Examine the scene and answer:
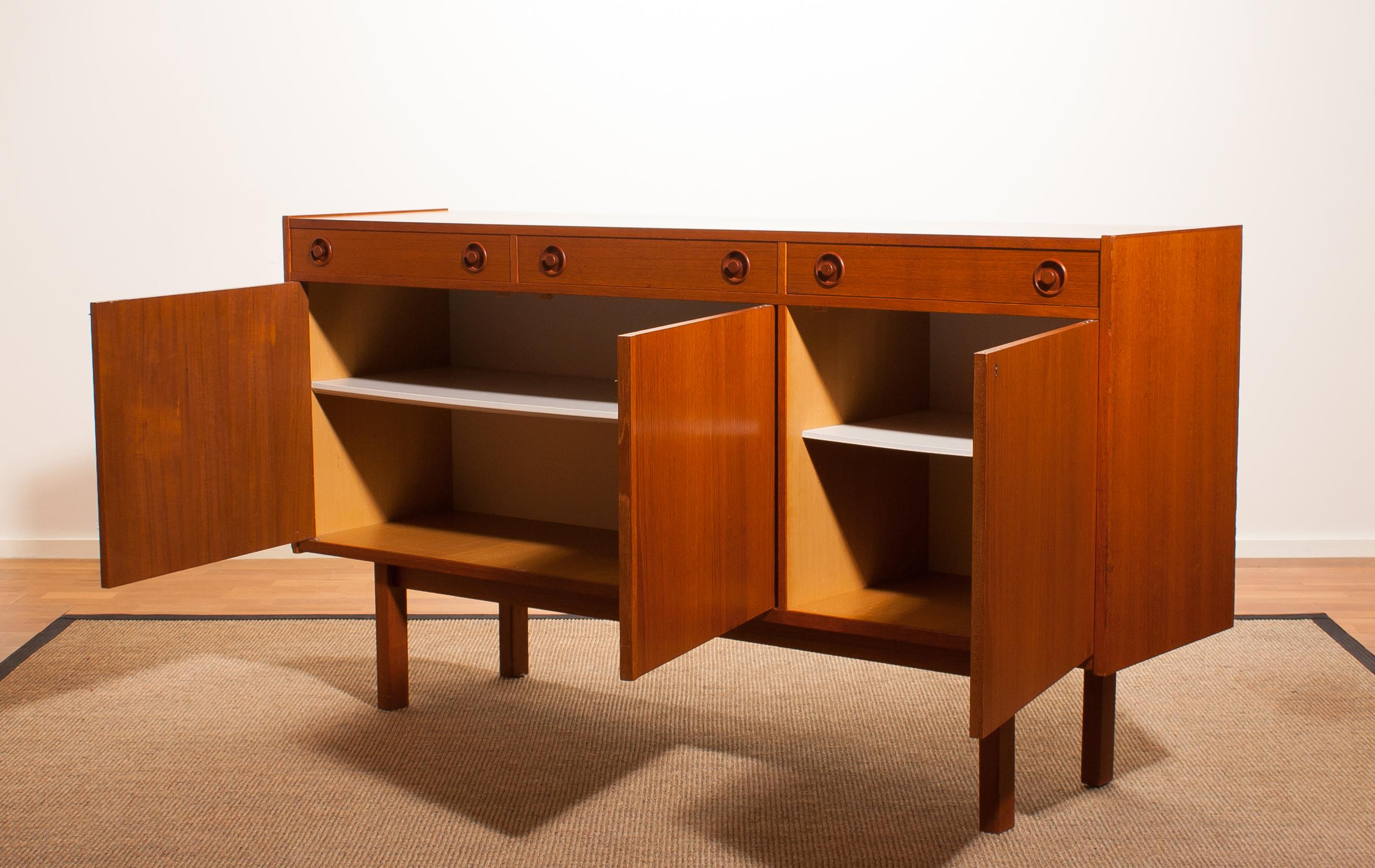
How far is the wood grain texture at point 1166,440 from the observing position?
221 centimetres

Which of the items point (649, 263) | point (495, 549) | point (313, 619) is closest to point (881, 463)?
point (649, 263)

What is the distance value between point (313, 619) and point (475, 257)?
160 cm

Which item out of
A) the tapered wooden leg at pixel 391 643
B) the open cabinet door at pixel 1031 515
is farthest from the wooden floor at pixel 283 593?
the open cabinet door at pixel 1031 515

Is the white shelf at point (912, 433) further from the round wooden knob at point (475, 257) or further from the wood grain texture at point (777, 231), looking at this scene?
the round wooden knob at point (475, 257)

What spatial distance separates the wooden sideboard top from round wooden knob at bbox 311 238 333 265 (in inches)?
1.2

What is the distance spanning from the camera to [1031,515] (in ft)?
6.72

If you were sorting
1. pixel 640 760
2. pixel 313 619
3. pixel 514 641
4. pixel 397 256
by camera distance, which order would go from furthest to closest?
pixel 313 619
pixel 514 641
pixel 640 760
pixel 397 256

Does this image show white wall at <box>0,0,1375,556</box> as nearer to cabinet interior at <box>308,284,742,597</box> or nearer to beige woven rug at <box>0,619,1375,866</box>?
beige woven rug at <box>0,619,1375,866</box>

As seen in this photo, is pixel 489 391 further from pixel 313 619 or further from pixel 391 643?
pixel 313 619

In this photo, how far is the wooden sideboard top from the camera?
220 centimetres

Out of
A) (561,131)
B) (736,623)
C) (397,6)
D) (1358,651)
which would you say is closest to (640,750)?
(736,623)

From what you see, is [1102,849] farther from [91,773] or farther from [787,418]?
[91,773]

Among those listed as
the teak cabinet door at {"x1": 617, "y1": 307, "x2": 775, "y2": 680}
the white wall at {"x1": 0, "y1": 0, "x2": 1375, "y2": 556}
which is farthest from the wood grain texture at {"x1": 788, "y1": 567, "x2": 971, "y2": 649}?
the white wall at {"x1": 0, "y1": 0, "x2": 1375, "y2": 556}

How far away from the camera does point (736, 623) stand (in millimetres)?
2375
